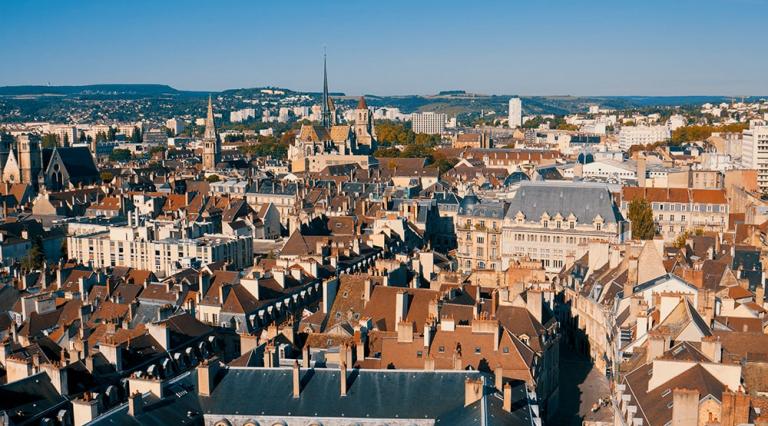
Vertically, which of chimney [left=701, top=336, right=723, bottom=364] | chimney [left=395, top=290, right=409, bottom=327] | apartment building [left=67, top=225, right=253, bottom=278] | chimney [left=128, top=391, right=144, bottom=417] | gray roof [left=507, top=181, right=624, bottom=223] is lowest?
apartment building [left=67, top=225, right=253, bottom=278]

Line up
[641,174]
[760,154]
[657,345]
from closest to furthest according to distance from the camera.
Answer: [657,345] < [641,174] < [760,154]

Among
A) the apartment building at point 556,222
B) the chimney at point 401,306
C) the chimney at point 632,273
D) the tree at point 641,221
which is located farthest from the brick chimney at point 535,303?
the tree at point 641,221

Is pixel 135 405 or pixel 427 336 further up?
pixel 135 405

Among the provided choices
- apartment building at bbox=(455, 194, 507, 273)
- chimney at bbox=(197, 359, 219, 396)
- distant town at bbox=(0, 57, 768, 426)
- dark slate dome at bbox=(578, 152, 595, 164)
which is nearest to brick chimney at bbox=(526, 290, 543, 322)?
distant town at bbox=(0, 57, 768, 426)

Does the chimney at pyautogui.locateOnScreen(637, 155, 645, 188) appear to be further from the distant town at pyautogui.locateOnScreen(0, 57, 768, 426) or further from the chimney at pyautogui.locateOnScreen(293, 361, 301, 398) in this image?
the chimney at pyautogui.locateOnScreen(293, 361, 301, 398)

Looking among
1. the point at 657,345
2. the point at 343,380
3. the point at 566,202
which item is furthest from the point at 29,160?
the point at 657,345

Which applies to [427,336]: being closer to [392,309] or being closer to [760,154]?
[392,309]
